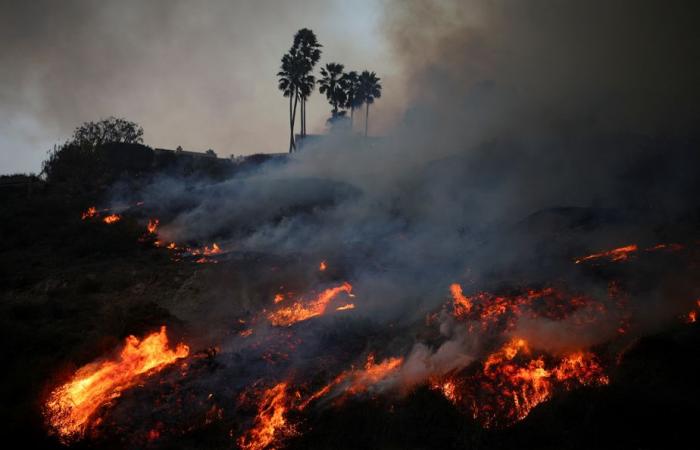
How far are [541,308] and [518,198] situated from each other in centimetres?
1507

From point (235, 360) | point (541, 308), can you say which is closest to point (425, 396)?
point (541, 308)

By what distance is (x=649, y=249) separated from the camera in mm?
11820

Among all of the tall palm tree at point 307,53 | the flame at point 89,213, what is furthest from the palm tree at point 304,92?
the flame at point 89,213

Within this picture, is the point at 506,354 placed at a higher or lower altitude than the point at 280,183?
lower

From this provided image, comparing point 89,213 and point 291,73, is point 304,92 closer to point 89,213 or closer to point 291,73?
point 291,73

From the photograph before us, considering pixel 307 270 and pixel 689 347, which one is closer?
pixel 689 347

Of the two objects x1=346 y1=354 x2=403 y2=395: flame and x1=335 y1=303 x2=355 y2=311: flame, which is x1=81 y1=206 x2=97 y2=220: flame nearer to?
x1=335 y1=303 x2=355 y2=311: flame

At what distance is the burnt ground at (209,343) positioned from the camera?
7.27m

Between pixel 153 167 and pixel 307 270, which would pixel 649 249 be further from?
pixel 153 167

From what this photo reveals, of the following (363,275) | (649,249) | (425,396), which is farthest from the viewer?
(363,275)

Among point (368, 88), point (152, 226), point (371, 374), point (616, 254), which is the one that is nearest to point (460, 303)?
point (371, 374)

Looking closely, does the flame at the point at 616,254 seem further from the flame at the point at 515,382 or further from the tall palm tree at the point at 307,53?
the tall palm tree at the point at 307,53

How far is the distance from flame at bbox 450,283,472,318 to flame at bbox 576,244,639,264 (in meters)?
3.72

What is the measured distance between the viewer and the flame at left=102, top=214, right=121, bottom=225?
26109mm
